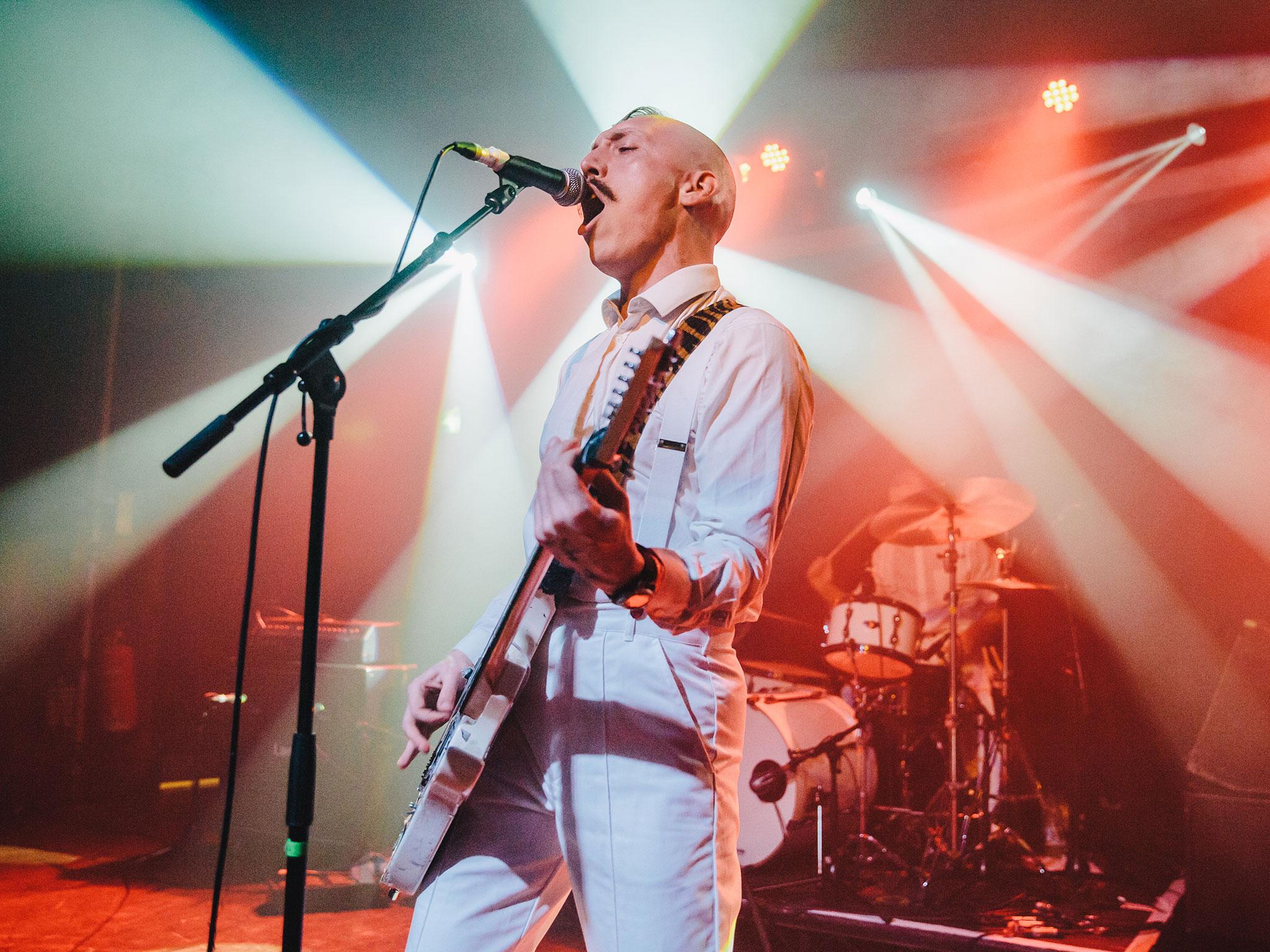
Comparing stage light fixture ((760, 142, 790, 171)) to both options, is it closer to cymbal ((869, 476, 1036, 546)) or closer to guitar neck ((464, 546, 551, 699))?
cymbal ((869, 476, 1036, 546))

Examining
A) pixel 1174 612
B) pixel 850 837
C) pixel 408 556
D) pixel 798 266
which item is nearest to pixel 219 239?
pixel 408 556

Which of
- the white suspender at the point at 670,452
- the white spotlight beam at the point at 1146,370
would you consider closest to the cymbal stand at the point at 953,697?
the white spotlight beam at the point at 1146,370

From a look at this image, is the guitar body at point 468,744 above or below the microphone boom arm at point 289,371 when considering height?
below

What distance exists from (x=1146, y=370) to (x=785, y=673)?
12.6ft

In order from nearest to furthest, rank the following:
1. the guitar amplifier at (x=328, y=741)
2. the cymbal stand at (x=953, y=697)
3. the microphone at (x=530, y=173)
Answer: the microphone at (x=530, y=173), the cymbal stand at (x=953, y=697), the guitar amplifier at (x=328, y=741)

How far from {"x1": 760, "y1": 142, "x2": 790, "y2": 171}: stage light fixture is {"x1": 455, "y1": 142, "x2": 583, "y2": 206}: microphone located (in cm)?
551

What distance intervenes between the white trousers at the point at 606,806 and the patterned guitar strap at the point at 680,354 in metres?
0.05

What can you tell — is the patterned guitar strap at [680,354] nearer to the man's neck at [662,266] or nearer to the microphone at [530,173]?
the man's neck at [662,266]

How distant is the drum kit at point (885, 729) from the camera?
5336 mm

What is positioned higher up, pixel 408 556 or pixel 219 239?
pixel 219 239

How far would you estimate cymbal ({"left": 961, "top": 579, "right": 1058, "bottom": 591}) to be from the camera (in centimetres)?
641

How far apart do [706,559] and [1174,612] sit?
7.43m

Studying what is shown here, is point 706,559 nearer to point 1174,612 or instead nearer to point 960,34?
point 960,34

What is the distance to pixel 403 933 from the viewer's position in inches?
184
